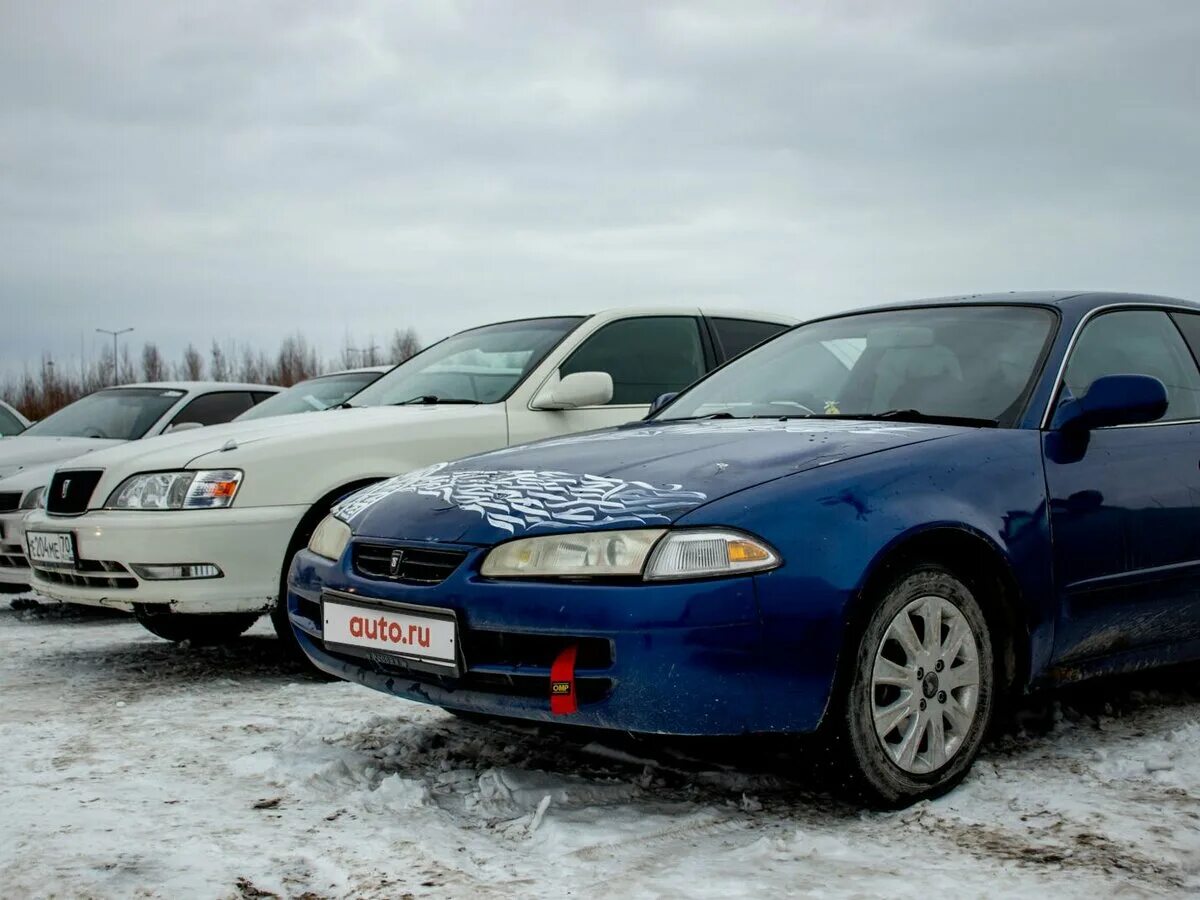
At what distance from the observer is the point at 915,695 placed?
3324 millimetres

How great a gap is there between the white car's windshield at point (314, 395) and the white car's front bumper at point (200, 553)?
128 inches

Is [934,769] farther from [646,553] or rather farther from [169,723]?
[169,723]

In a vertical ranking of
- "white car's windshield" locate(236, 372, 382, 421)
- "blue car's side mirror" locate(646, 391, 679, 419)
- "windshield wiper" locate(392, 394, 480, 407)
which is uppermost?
"white car's windshield" locate(236, 372, 382, 421)

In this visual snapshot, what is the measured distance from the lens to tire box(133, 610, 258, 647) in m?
6.02

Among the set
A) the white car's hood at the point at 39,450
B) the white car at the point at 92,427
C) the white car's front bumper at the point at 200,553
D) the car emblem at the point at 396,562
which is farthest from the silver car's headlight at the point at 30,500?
the car emblem at the point at 396,562

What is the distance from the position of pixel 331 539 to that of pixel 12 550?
4.45 meters

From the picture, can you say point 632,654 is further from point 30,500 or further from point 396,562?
point 30,500

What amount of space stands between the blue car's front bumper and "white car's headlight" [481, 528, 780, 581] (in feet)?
0.13

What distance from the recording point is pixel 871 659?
10.5 feet

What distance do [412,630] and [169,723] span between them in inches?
60.9

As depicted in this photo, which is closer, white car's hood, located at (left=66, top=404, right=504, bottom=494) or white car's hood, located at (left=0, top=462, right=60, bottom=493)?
white car's hood, located at (left=66, top=404, right=504, bottom=494)

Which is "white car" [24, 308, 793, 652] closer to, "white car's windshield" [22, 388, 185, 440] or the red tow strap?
the red tow strap

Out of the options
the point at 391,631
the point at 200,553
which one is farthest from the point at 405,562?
the point at 200,553

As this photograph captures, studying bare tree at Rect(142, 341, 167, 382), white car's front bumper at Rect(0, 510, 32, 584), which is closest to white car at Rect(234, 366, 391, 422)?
white car's front bumper at Rect(0, 510, 32, 584)
